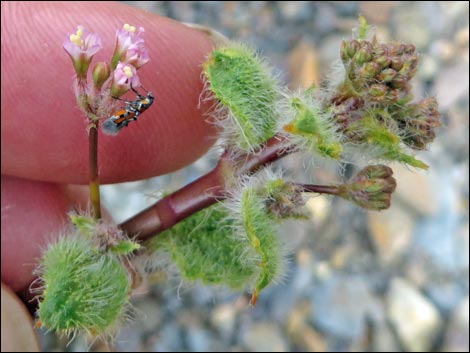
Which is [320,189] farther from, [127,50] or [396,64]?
[127,50]

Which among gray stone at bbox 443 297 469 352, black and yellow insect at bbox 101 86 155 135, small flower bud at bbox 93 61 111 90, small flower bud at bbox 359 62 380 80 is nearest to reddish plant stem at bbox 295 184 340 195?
small flower bud at bbox 359 62 380 80

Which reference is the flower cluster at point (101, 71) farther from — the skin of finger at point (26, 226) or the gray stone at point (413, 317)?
the gray stone at point (413, 317)

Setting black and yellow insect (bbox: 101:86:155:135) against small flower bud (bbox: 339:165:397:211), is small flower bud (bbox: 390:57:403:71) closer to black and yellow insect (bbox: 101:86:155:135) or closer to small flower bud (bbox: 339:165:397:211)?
small flower bud (bbox: 339:165:397:211)

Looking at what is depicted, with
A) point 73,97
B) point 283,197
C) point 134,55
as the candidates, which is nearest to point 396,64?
point 283,197

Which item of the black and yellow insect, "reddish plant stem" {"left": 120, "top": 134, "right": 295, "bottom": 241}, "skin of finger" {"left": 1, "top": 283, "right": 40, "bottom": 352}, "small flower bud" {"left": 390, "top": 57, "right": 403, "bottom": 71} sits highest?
"small flower bud" {"left": 390, "top": 57, "right": 403, "bottom": 71}

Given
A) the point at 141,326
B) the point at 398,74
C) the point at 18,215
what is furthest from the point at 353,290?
the point at 398,74

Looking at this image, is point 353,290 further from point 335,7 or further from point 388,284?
point 335,7

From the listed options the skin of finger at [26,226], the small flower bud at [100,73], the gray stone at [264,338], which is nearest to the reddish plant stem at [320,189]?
the small flower bud at [100,73]
